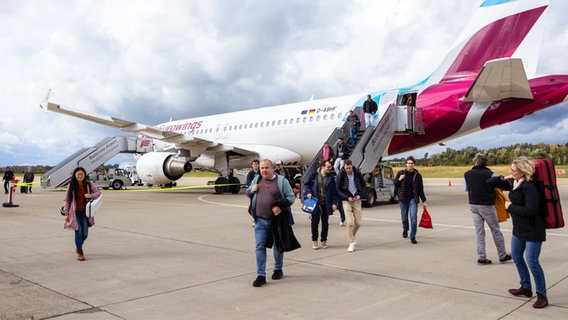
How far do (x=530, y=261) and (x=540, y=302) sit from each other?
1.32ft

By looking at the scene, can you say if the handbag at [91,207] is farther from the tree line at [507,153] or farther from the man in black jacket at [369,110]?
the tree line at [507,153]

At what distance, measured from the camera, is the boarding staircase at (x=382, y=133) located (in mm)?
15297

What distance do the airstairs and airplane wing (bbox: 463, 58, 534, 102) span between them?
667 inches

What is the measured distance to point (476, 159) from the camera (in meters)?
6.88

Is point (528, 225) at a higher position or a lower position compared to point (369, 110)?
lower

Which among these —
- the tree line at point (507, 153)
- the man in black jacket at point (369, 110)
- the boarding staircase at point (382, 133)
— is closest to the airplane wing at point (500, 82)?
the boarding staircase at point (382, 133)

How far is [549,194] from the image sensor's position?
15.1ft

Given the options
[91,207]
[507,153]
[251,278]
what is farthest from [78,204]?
[507,153]

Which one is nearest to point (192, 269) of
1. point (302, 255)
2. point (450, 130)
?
point (302, 255)

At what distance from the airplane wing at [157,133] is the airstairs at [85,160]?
2.36 metres

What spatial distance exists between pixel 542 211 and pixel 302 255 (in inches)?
152

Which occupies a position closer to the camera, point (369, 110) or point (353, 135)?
point (353, 135)

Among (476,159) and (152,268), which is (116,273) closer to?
(152,268)

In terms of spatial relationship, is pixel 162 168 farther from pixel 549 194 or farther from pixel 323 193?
pixel 549 194
